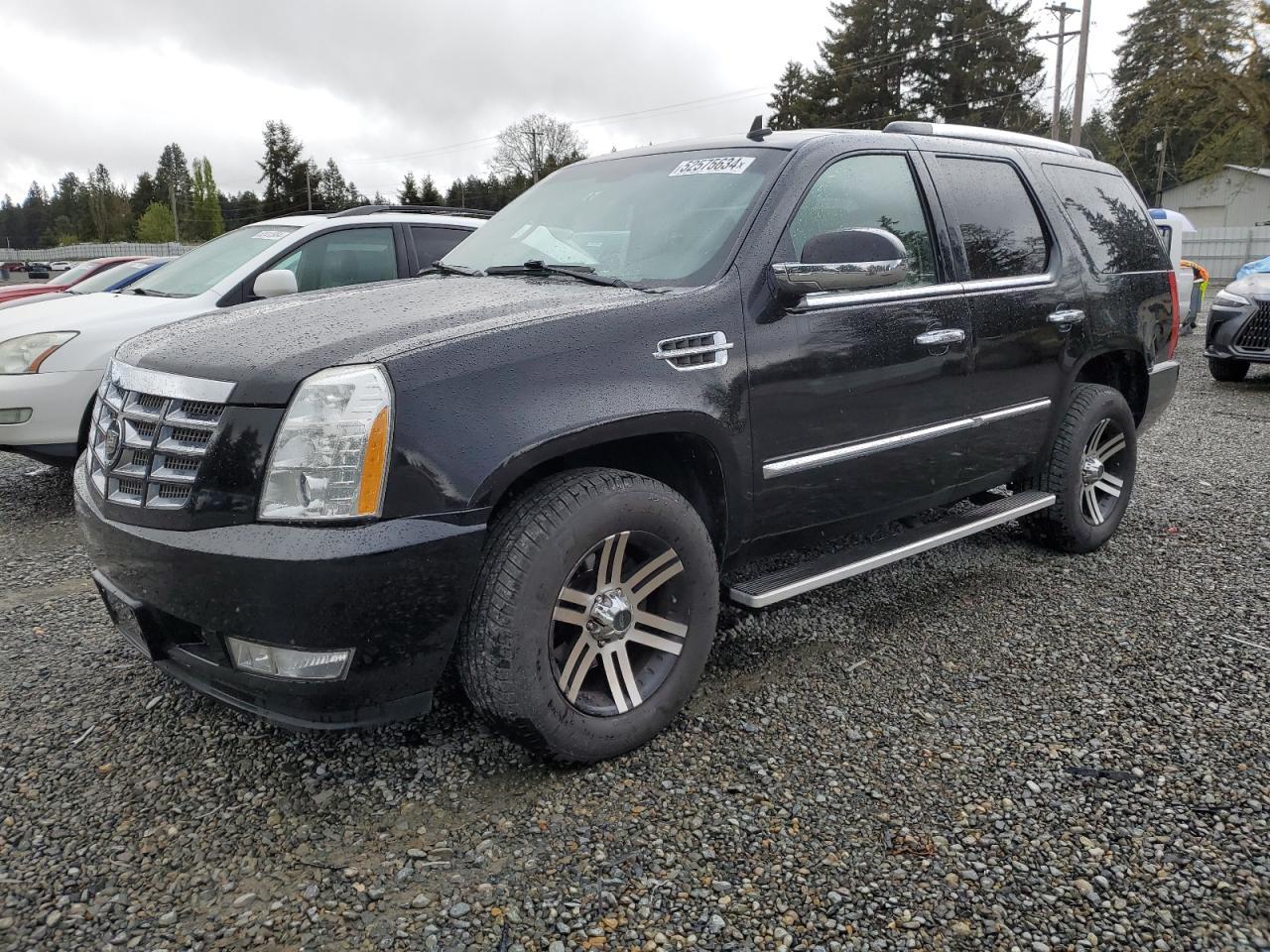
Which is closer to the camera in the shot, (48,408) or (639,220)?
(639,220)

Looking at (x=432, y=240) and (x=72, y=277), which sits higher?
(x=432, y=240)

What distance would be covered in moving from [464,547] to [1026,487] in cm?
306

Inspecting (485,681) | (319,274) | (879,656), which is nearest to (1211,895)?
(879,656)

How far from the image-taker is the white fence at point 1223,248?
94.9 ft

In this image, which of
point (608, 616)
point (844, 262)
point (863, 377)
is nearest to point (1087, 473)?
point (863, 377)

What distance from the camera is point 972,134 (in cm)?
411

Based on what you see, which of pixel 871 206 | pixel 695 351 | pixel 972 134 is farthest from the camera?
pixel 972 134

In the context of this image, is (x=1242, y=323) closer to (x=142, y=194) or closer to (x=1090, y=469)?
(x=1090, y=469)

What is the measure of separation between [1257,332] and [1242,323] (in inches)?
6.7

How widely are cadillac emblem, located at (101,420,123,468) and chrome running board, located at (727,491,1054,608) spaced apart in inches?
72.1

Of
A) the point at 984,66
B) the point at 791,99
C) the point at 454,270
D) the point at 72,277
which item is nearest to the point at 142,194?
the point at 791,99

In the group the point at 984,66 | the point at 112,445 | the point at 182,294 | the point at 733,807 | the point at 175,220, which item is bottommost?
the point at 733,807

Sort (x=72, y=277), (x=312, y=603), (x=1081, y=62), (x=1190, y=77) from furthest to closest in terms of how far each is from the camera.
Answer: (x=1190, y=77) → (x=1081, y=62) → (x=72, y=277) → (x=312, y=603)

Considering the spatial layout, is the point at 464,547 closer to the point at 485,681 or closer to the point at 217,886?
the point at 485,681
